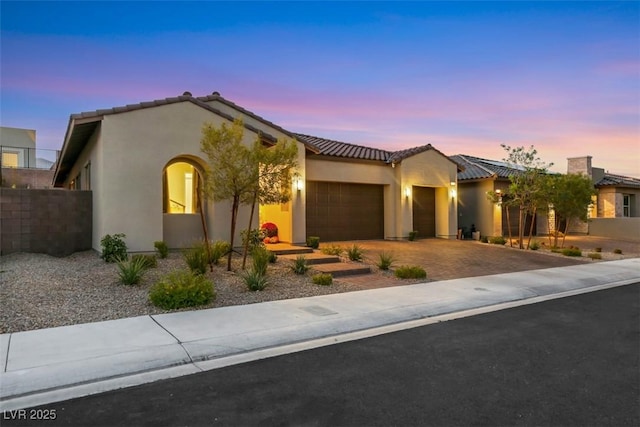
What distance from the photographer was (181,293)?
769 centimetres

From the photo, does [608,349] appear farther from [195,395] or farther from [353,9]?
[353,9]

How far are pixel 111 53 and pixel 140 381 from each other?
13966mm

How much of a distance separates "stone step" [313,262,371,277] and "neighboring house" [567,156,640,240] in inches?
963

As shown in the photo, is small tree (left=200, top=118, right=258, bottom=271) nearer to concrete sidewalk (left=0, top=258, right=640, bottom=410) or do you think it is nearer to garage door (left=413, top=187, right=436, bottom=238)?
concrete sidewalk (left=0, top=258, right=640, bottom=410)

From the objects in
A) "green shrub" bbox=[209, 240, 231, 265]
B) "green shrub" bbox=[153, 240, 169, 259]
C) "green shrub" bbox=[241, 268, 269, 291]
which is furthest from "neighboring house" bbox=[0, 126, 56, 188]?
"green shrub" bbox=[241, 268, 269, 291]

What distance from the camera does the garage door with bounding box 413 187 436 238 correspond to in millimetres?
23062

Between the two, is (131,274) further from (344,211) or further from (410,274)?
(344,211)

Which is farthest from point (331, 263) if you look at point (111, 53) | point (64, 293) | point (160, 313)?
point (111, 53)

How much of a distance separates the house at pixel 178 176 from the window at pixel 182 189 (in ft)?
0.11

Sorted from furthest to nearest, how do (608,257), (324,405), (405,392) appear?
(608,257) → (405,392) → (324,405)

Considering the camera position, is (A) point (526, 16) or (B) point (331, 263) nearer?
(B) point (331, 263)

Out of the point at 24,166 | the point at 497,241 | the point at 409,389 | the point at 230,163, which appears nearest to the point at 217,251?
the point at 230,163

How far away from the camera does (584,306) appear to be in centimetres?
874

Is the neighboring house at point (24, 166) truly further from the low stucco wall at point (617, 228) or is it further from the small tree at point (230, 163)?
the low stucco wall at point (617, 228)
